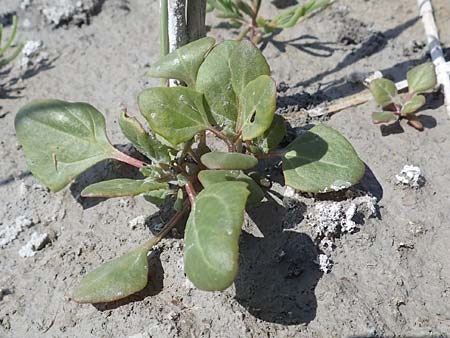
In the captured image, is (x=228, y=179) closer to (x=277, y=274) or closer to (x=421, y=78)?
(x=277, y=274)

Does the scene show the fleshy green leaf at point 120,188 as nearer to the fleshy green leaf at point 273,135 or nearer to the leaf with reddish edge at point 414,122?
the fleshy green leaf at point 273,135

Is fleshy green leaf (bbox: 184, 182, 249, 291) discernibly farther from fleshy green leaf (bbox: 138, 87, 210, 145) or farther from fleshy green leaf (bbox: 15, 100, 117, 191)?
fleshy green leaf (bbox: 15, 100, 117, 191)

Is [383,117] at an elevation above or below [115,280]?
above

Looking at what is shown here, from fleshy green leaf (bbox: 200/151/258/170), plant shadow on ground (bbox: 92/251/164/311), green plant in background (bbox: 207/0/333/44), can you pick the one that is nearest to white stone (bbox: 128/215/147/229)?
plant shadow on ground (bbox: 92/251/164/311)

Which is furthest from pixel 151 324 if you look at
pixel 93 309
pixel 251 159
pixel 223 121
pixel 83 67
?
pixel 83 67

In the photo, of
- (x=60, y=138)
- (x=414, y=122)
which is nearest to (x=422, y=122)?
(x=414, y=122)

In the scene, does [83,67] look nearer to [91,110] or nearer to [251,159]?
[91,110]

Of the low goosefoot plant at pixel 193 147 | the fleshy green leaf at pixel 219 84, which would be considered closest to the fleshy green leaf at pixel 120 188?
the low goosefoot plant at pixel 193 147
